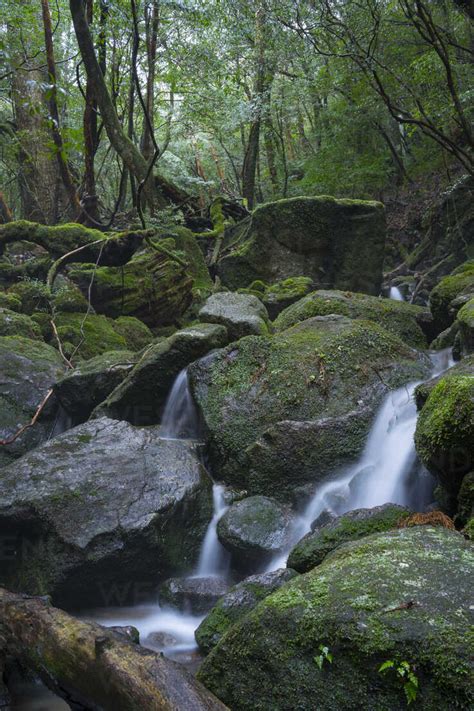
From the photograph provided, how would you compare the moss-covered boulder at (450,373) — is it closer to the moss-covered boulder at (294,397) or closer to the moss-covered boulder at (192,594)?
the moss-covered boulder at (294,397)

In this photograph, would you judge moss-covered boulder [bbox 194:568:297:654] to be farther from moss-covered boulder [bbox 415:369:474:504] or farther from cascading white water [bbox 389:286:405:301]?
cascading white water [bbox 389:286:405:301]

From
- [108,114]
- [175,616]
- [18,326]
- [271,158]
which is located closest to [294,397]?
[175,616]

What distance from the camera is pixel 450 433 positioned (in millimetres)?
3604

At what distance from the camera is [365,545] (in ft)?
10.2

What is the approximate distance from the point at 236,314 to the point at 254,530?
360cm

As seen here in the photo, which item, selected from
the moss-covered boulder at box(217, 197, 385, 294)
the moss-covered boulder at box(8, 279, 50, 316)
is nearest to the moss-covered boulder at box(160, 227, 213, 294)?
the moss-covered boulder at box(217, 197, 385, 294)

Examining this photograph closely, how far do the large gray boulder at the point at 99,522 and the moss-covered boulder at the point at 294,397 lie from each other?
2.10 ft

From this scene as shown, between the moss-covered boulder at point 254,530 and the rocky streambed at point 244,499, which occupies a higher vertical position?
the rocky streambed at point 244,499

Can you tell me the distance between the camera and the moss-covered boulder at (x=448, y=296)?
308 inches

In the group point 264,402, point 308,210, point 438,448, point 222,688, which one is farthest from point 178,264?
point 222,688

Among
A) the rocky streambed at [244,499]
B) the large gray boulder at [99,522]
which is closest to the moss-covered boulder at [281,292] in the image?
the rocky streambed at [244,499]

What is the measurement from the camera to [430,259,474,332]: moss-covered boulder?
7.83 m

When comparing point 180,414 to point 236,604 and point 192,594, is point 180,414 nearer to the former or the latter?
point 192,594

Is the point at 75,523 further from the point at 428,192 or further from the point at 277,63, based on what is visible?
the point at 277,63
